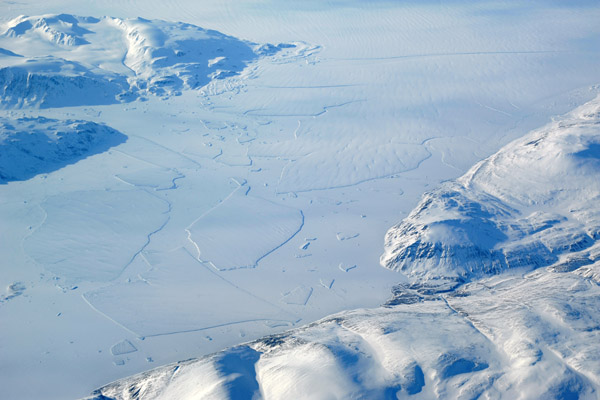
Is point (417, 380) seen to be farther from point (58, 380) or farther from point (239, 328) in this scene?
point (58, 380)

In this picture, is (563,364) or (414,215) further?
(414,215)

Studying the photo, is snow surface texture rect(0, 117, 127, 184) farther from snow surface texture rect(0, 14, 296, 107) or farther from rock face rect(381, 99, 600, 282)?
rock face rect(381, 99, 600, 282)

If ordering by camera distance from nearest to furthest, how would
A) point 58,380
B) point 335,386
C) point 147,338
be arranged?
1. point 335,386
2. point 58,380
3. point 147,338

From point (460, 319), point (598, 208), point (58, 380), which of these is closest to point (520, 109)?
point (598, 208)

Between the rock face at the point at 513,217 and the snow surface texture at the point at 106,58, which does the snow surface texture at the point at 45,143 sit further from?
the rock face at the point at 513,217

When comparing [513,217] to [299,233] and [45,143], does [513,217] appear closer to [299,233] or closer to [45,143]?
[299,233]

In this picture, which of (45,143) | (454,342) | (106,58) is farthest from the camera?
(106,58)

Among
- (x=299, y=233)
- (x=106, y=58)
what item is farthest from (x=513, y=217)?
(x=106, y=58)

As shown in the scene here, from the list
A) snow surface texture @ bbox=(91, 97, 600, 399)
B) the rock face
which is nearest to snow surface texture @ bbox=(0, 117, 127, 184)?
snow surface texture @ bbox=(91, 97, 600, 399)
